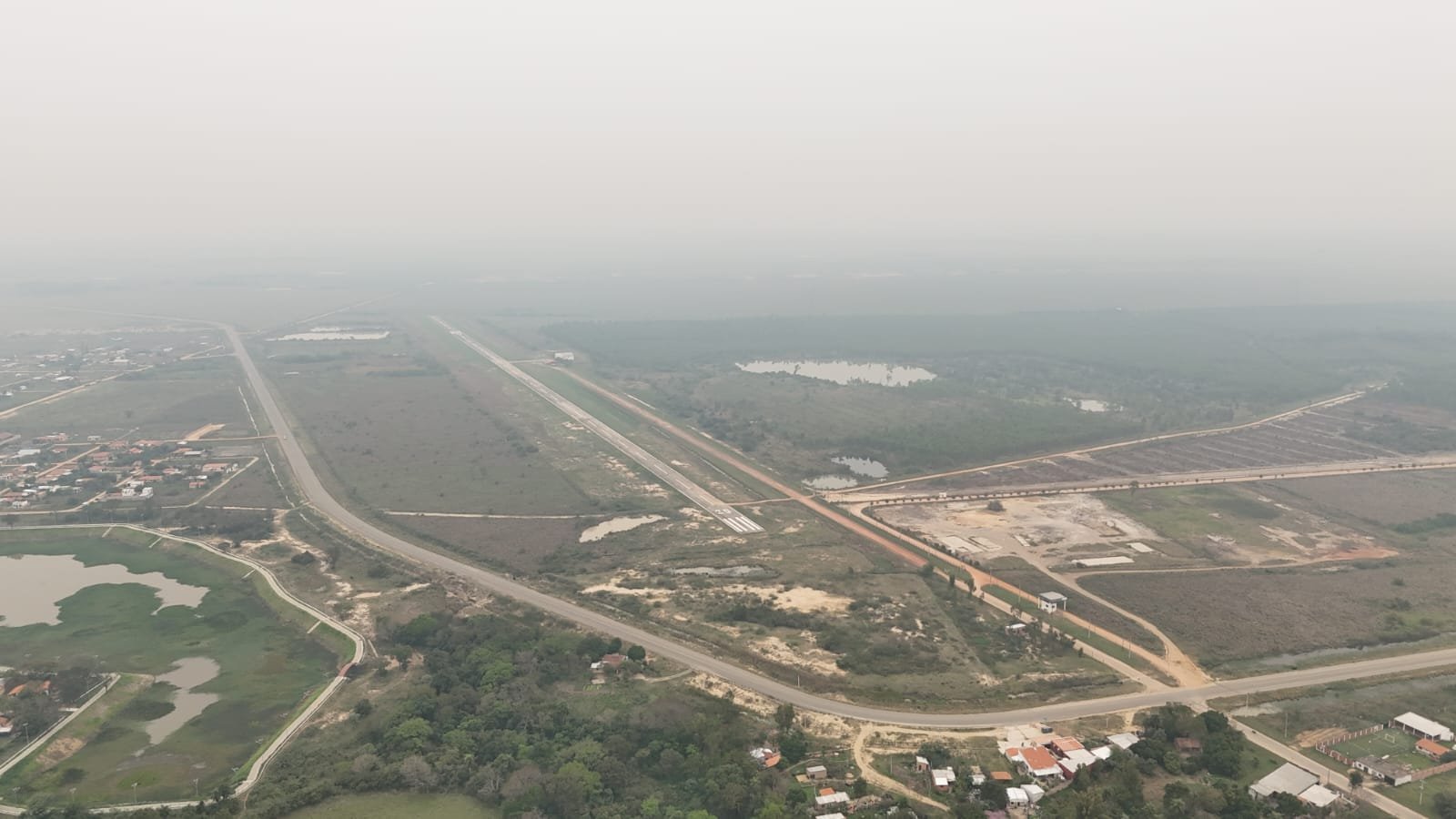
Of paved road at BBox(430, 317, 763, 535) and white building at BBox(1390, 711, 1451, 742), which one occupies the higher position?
paved road at BBox(430, 317, 763, 535)

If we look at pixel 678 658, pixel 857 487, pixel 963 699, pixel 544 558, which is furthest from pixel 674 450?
pixel 963 699

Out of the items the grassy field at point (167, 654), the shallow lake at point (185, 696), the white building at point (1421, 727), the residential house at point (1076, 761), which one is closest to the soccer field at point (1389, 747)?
the white building at point (1421, 727)

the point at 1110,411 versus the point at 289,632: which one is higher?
the point at 1110,411

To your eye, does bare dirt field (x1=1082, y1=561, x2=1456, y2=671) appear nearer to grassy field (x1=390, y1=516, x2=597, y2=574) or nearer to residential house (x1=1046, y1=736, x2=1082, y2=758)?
residential house (x1=1046, y1=736, x2=1082, y2=758)

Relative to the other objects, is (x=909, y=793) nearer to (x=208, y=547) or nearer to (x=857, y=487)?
(x=857, y=487)

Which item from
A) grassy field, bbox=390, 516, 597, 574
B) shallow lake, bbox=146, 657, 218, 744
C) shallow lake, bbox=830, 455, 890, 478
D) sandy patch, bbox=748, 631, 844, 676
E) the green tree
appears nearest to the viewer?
the green tree

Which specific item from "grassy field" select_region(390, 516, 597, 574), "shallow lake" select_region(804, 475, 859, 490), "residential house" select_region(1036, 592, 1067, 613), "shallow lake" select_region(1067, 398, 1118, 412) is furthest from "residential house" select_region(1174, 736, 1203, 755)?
"shallow lake" select_region(1067, 398, 1118, 412)
